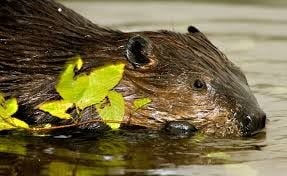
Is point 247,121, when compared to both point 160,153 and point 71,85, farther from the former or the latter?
point 71,85

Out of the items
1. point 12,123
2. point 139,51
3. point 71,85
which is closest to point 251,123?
point 139,51

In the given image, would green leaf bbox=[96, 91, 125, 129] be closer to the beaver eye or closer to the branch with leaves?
the branch with leaves

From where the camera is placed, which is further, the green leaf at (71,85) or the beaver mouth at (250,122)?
the beaver mouth at (250,122)

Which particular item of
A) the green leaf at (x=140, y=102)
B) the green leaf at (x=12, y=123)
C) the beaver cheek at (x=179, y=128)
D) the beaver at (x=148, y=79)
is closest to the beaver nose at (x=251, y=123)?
the beaver at (x=148, y=79)

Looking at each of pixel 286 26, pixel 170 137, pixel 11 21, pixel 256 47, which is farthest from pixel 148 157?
pixel 286 26

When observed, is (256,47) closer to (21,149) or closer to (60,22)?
(60,22)

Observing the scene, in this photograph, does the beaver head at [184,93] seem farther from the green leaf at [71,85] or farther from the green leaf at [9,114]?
the green leaf at [9,114]
